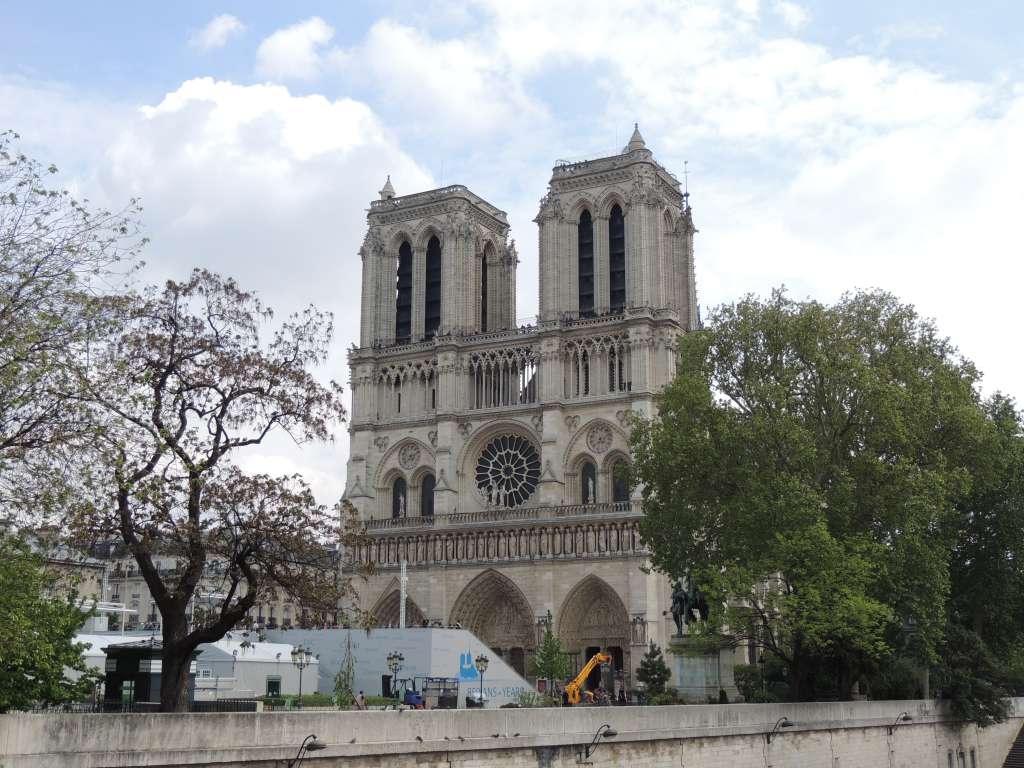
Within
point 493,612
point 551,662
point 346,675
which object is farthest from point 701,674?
point 493,612

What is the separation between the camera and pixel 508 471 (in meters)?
61.8

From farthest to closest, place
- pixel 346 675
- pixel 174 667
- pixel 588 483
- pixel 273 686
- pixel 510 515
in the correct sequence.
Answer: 1. pixel 588 483
2. pixel 510 515
3. pixel 273 686
4. pixel 346 675
5. pixel 174 667

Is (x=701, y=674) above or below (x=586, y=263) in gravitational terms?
A: below

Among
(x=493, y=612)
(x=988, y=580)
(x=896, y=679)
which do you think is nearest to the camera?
(x=896, y=679)

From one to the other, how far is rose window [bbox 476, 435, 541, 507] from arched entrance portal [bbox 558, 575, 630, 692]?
666 cm

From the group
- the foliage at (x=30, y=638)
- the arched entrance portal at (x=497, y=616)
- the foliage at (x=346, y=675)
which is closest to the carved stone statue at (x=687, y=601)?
the foliage at (x=346, y=675)

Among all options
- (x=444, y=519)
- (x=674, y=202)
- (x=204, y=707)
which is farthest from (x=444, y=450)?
(x=204, y=707)

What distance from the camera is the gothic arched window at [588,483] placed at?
58844 mm

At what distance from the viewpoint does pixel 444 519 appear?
198ft

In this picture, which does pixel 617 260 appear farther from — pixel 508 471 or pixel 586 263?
pixel 508 471

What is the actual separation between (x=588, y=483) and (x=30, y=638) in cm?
4554

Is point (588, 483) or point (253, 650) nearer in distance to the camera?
point (253, 650)

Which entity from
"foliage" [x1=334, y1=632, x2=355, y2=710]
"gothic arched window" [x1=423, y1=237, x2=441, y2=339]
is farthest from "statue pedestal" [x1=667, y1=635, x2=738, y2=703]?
"gothic arched window" [x1=423, y1=237, x2=441, y2=339]

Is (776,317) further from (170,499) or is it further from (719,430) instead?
(170,499)
